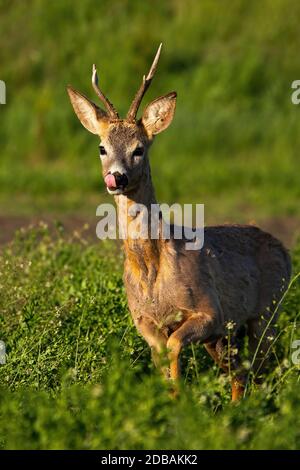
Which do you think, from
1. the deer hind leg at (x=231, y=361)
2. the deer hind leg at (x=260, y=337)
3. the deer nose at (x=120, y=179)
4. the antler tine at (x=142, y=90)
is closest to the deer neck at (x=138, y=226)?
the deer nose at (x=120, y=179)

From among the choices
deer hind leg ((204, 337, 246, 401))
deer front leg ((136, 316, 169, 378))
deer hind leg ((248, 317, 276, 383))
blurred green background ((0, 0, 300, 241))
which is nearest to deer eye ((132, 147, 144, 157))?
deer front leg ((136, 316, 169, 378))

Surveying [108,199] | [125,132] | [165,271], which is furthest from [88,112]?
[108,199]

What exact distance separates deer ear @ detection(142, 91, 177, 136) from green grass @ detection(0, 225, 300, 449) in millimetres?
1330

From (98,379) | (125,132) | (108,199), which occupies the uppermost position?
(108,199)

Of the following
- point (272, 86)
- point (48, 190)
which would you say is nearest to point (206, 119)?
point (272, 86)

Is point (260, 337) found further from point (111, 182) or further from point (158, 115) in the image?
point (111, 182)

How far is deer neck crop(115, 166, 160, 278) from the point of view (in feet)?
24.6

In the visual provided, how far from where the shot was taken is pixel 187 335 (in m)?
7.20

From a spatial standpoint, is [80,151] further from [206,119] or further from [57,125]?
[206,119]

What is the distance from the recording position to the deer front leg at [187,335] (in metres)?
7.09

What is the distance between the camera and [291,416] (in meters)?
5.73

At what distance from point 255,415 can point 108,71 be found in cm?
1755

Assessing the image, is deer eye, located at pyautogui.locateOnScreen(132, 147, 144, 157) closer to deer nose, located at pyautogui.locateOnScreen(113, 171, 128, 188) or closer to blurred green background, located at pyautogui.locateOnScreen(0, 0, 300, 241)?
deer nose, located at pyautogui.locateOnScreen(113, 171, 128, 188)

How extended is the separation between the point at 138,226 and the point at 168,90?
15231 millimetres
